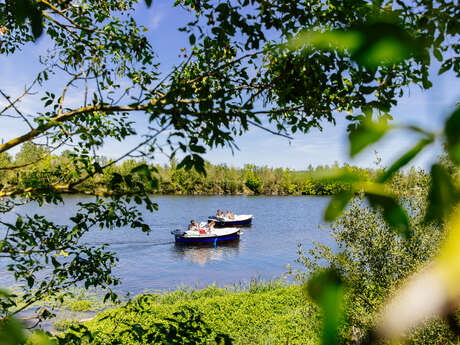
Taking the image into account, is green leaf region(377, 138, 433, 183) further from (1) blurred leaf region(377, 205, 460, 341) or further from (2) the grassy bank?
(2) the grassy bank

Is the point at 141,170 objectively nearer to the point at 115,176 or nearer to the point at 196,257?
the point at 115,176

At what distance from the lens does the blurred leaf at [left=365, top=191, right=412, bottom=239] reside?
17.6 inches

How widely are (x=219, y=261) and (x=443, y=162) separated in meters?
25.0

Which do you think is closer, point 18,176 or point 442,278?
point 442,278

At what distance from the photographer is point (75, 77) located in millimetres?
3615

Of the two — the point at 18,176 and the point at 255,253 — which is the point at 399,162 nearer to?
the point at 18,176

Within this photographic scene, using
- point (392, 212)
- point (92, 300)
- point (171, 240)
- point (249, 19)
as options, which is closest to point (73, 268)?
point (249, 19)

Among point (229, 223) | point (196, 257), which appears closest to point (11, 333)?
point (196, 257)

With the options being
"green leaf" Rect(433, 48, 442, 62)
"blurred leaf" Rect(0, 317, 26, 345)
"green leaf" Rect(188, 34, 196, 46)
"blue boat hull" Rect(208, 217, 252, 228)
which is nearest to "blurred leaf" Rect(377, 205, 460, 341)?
"blurred leaf" Rect(0, 317, 26, 345)

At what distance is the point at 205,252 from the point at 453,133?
92.6 feet

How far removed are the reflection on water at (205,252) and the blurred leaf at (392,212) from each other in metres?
24.3

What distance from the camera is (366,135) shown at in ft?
1.32

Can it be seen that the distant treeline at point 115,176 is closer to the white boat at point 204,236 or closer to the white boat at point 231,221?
the white boat at point 204,236

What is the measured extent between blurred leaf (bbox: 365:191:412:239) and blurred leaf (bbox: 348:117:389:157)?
0.27 ft
